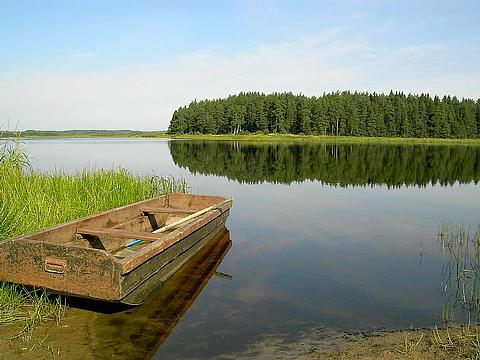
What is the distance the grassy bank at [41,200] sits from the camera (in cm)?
507

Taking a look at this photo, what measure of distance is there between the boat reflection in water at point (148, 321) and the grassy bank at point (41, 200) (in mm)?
725

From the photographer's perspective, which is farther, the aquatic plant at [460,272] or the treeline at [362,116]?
the treeline at [362,116]

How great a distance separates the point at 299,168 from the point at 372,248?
62.6 feet

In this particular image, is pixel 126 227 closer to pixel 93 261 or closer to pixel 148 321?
pixel 148 321

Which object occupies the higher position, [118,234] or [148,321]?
[118,234]

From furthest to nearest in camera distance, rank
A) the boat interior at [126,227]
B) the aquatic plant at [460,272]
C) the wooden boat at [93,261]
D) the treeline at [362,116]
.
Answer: the treeline at [362,116]
the boat interior at [126,227]
the aquatic plant at [460,272]
the wooden boat at [93,261]

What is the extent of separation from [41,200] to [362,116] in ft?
281

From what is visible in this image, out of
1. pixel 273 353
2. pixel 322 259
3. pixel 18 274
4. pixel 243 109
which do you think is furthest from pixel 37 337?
pixel 243 109

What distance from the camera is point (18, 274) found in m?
4.94

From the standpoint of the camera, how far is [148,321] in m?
5.29

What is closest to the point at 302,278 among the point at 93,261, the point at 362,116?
the point at 93,261

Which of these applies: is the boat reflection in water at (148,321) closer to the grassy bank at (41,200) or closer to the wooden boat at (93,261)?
the wooden boat at (93,261)

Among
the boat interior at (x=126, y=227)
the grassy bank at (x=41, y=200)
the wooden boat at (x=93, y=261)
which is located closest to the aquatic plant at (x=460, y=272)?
the wooden boat at (x=93, y=261)

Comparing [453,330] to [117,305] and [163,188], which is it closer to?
[117,305]
